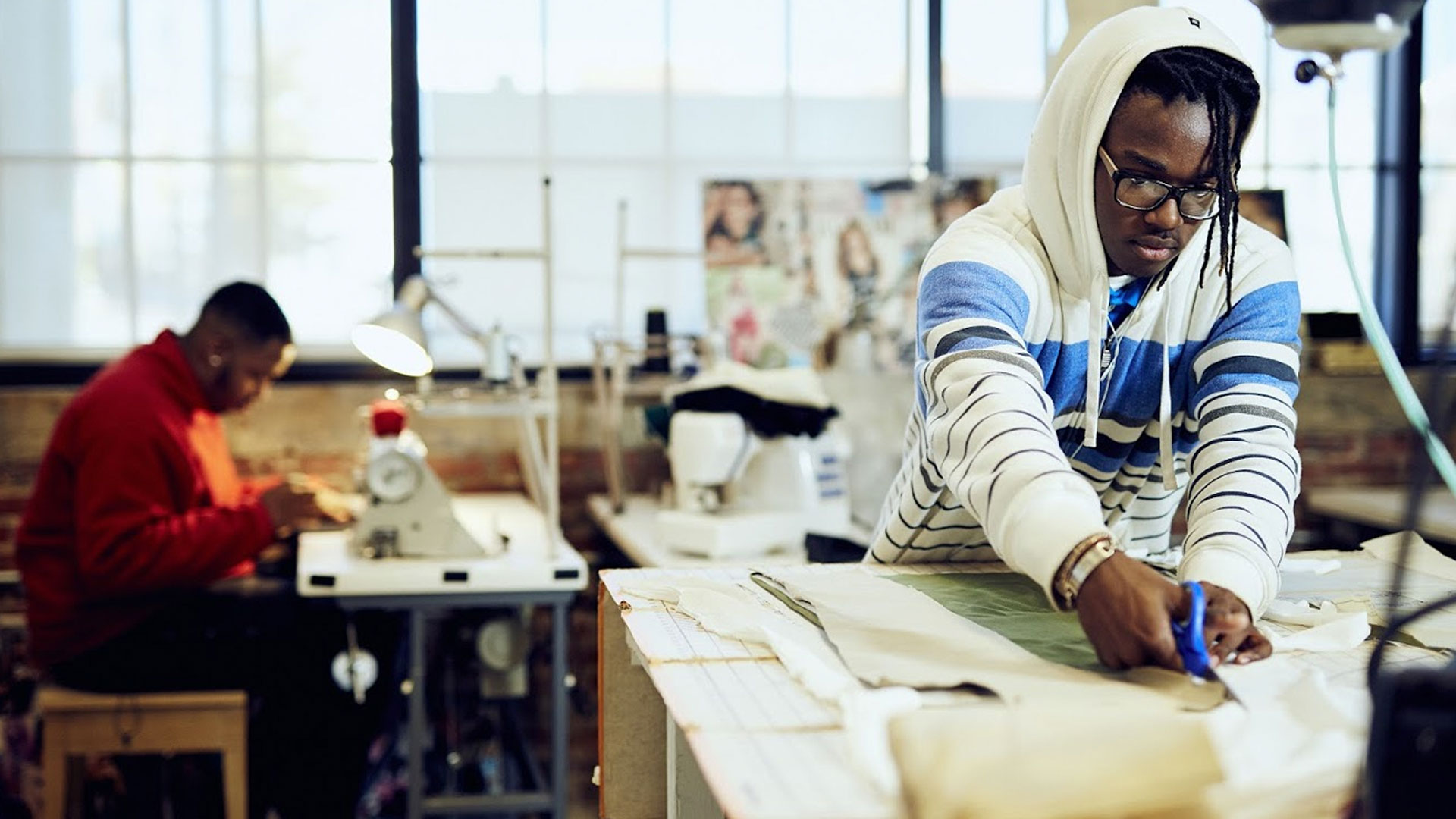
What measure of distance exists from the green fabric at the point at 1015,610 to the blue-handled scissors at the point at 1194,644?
7cm

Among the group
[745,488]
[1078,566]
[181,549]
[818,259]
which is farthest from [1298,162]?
[1078,566]

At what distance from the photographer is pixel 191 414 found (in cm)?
319

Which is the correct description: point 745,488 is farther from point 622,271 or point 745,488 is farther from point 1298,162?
point 1298,162

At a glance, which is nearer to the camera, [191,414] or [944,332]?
[944,332]

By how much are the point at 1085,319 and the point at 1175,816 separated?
2.73 ft

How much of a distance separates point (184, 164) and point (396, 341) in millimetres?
1427

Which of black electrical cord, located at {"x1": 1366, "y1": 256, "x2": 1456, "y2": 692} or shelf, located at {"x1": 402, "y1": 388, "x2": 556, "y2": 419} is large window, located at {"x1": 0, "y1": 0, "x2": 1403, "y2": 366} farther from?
black electrical cord, located at {"x1": 1366, "y1": 256, "x2": 1456, "y2": 692}

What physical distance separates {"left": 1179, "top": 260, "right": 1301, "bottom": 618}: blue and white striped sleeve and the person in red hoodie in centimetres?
216

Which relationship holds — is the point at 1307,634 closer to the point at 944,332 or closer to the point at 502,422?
the point at 944,332

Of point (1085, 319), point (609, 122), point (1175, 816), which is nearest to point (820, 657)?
point (1175, 816)

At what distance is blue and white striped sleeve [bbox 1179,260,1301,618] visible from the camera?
131 centimetres

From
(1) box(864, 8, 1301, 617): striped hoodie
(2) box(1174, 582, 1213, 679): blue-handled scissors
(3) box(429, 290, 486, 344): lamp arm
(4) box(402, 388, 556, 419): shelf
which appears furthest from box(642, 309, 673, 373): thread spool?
(2) box(1174, 582, 1213, 679): blue-handled scissors

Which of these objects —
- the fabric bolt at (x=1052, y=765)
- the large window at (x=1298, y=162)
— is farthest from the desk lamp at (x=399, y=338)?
the large window at (x=1298, y=162)

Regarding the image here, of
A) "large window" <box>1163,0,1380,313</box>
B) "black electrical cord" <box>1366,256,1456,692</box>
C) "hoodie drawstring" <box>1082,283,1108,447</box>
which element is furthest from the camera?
"large window" <box>1163,0,1380,313</box>
